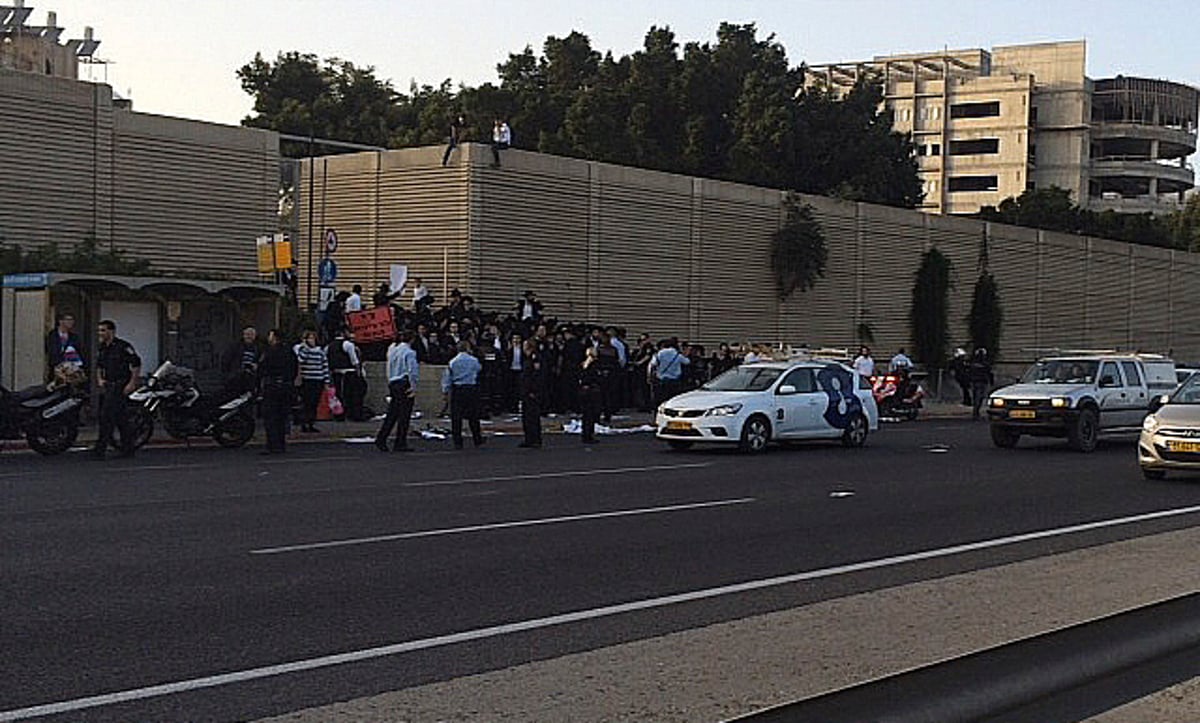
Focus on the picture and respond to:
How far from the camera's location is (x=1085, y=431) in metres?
25.0

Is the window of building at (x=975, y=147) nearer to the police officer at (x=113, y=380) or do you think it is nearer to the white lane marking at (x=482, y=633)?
the police officer at (x=113, y=380)

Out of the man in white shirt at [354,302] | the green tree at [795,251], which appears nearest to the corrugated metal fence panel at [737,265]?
the green tree at [795,251]

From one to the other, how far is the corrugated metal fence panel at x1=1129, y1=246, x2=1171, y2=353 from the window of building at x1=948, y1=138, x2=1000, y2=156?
4843 cm

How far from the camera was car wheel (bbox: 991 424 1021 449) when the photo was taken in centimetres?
2572

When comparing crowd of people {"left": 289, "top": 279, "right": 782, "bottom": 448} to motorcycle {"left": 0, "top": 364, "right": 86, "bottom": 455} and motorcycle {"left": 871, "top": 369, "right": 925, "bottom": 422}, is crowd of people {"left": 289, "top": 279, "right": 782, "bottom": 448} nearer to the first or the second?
motorcycle {"left": 0, "top": 364, "right": 86, "bottom": 455}

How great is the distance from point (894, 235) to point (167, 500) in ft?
126

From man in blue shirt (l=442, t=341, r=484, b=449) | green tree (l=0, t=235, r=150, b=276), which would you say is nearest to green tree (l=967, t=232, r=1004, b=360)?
man in blue shirt (l=442, t=341, r=484, b=449)

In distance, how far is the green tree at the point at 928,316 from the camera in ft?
170

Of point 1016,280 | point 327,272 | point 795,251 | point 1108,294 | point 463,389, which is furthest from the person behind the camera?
point 1108,294

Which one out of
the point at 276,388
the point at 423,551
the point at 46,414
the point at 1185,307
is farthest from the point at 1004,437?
the point at 1185,307

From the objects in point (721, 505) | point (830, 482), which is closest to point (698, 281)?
point (830, 482)

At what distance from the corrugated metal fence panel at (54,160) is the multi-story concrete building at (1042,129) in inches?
3352

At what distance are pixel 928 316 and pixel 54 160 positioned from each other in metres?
31.3

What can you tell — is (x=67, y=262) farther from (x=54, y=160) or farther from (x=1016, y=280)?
(x=1016, y=280)
